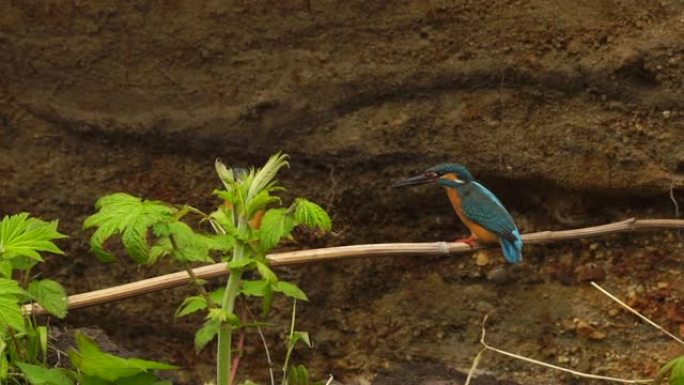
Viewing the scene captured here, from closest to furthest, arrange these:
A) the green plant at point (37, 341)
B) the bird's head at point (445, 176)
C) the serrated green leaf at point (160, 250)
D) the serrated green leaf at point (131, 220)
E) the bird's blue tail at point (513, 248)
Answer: the serrated green leaf at point (131, 220) → the serrated green leaf at point (160, 250) → the green plant at point (37, 341) → the bird's blue tail at point (513, 248) → the bird's head at point (445, 176)

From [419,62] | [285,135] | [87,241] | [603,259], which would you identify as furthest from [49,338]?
[603,259]

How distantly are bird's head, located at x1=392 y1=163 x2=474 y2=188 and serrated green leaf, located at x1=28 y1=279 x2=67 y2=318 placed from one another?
3.57ft

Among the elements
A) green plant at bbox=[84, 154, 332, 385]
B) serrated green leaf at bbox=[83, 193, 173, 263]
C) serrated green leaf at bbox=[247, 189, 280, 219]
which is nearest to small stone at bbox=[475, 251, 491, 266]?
green plant at bbox=[84, 154, 332, 385]

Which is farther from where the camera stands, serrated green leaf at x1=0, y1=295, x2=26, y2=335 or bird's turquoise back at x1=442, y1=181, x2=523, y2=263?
bird's turquoise back at x1=442, y1=181, x2=523, y2=263

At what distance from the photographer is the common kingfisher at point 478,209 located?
341cm

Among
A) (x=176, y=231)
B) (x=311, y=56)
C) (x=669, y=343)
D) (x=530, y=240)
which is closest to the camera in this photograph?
(x=176, y=231)

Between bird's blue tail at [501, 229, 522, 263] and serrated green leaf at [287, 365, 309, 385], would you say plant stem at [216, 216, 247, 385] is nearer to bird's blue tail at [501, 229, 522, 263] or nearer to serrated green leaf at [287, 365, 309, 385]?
serrated green leaf at [287, 365, 309, 385]

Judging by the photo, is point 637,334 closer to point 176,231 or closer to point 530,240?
point 530,240

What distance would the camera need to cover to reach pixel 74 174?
4172 millimetres

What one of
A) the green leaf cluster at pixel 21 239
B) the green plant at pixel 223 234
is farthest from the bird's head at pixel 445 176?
the green leaf cluster at pixel 21 239

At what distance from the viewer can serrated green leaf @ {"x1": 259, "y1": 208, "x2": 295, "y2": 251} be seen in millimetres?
2697

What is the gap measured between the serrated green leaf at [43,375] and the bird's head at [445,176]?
3.81 feet

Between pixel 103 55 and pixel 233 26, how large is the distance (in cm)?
48

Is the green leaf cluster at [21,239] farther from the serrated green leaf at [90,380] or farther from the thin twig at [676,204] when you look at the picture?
the thin twig at [676,204]
